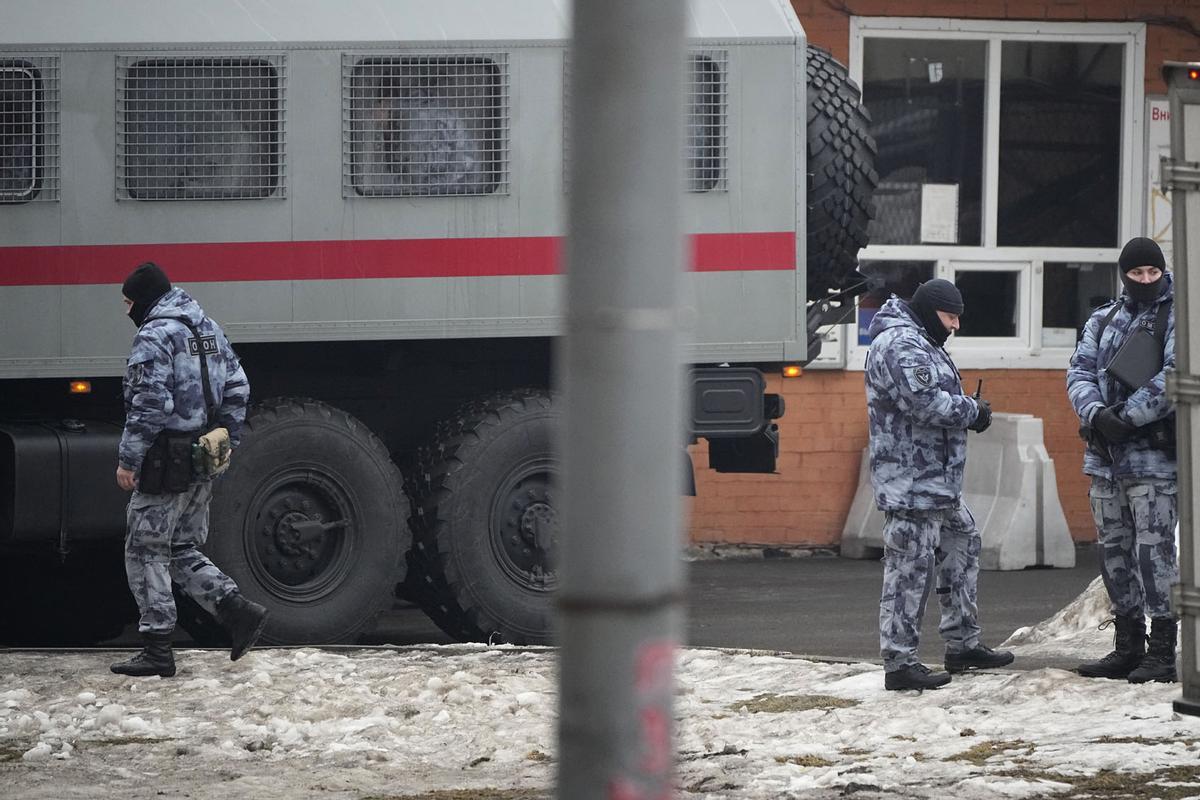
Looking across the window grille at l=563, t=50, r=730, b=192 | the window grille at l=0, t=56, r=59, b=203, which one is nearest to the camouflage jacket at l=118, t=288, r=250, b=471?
the window grille at l=0, t=56, r=59, b=203

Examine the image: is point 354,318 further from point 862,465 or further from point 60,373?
point 862,465

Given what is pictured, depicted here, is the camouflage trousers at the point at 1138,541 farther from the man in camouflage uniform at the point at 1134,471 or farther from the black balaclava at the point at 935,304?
the black balaclava at the point at 935,304

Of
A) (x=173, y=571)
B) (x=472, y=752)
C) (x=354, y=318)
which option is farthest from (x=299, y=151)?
(x=472, y=752)

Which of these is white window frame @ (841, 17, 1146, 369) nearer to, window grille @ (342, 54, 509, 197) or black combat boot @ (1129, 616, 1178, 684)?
window grille @ (342, 54, 509, 197)

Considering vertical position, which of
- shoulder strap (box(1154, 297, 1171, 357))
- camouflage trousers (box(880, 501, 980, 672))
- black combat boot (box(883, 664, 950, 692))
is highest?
shoulder strap (box(1154, 297, 1171, 357))

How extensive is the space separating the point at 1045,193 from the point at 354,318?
278 inches

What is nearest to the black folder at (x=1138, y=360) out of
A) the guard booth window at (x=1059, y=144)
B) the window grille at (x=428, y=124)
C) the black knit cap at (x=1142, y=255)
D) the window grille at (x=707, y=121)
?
the black knit cap at (x=1142, y=255)

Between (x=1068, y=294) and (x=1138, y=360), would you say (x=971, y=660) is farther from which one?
(x=1068, y=294)

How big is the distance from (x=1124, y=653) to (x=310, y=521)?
13.1 ft

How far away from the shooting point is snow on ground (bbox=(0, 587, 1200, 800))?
651 centimetres

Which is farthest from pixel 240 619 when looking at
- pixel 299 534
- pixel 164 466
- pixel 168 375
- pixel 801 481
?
pixel 801 481

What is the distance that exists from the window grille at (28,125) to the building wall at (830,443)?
5.81 meters

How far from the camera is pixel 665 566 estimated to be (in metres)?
2.94

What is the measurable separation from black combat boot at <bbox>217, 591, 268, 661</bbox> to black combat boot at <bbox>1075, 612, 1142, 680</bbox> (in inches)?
140
